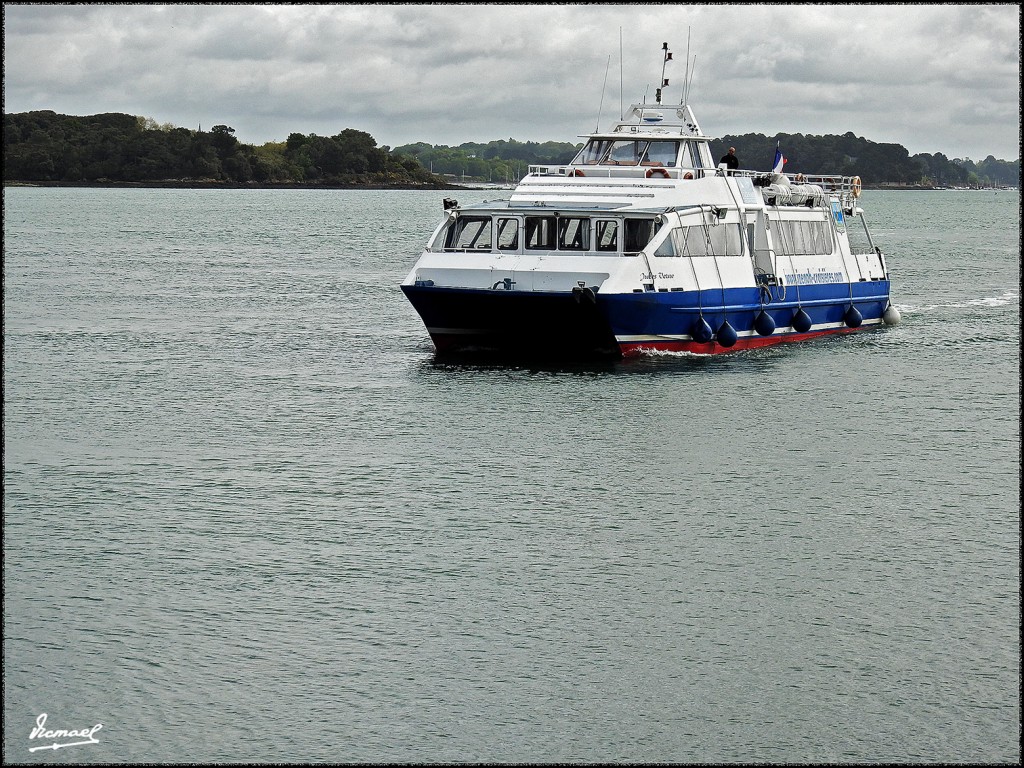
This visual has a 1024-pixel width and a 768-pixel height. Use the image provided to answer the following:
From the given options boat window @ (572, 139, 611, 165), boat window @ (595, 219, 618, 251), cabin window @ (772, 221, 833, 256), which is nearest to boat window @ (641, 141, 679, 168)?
boat window @ (572, 139, 611, 165)

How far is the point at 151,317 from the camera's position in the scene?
50312 mm

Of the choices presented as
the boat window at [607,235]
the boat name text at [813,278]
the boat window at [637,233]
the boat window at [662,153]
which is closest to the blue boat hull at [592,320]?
the boat name text at [813,278]

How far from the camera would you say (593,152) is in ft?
141

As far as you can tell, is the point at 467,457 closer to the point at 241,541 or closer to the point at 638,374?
the point at 241,541

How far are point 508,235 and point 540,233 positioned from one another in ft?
3.02

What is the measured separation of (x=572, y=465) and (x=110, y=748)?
13475mm

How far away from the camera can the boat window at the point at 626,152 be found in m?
42.8

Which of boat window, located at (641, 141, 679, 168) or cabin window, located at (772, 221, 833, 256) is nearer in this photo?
boat window, located at (641, 141, 679, 168)

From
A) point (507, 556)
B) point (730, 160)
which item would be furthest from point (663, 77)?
point (507, 556)

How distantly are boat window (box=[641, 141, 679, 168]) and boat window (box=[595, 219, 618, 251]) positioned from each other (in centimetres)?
426

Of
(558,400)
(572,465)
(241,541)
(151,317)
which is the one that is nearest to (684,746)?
(241,541)

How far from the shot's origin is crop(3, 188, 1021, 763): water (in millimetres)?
16141

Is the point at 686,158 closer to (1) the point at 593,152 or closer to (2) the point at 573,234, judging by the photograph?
(1) the point at 593,152

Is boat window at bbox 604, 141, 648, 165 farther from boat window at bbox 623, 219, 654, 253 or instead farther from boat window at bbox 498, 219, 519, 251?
boat window at bbox 498, 219, 519, 251
